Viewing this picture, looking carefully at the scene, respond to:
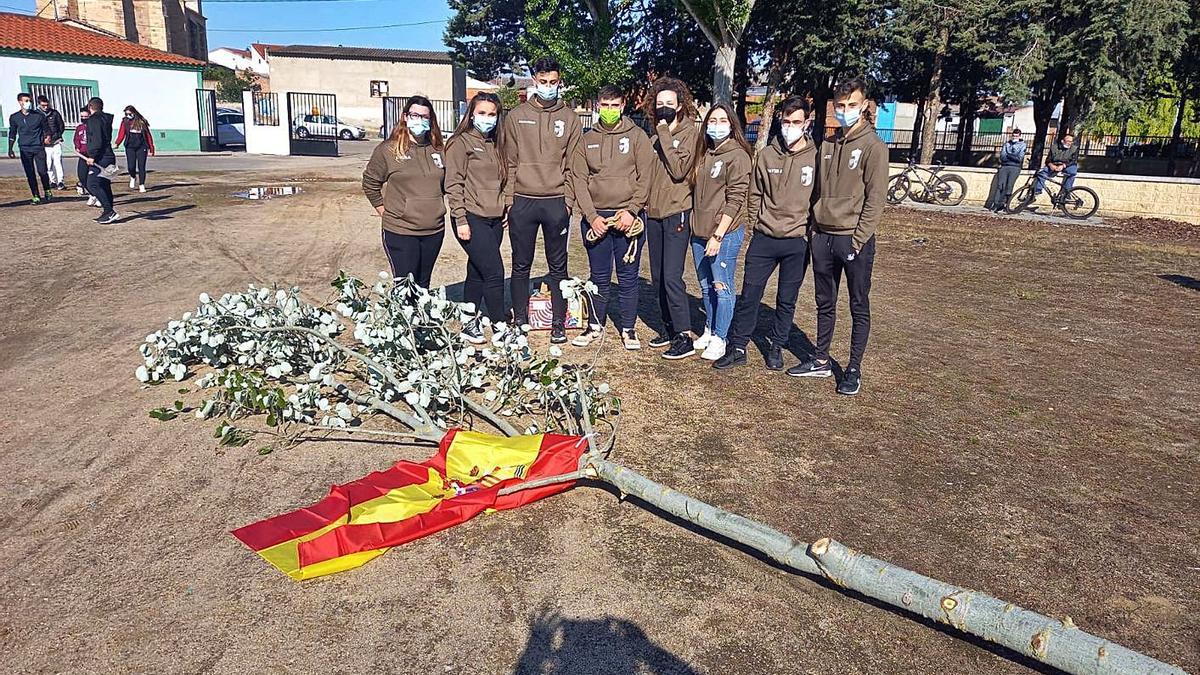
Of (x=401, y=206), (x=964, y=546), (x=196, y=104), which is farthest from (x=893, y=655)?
(x=196, y=104)

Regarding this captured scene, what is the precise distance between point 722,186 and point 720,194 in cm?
6

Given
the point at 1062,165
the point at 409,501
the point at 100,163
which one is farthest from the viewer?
the point at 1062,165

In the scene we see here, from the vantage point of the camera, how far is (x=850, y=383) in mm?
5520

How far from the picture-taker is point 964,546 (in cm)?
357

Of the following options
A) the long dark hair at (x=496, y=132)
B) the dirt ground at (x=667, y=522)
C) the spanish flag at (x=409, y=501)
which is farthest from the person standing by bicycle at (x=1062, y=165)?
the spanish flag at (x=409, y=501)

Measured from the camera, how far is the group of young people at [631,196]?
560 centimetres

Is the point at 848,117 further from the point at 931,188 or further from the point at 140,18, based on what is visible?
the point at 140,18

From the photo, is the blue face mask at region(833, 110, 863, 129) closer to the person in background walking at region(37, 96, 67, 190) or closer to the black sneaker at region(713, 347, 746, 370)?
the black sneaker at region(713, 347, 746, 370)

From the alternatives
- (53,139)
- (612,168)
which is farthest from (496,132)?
(53,139)

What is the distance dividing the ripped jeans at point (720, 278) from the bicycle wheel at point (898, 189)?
14.3 metres

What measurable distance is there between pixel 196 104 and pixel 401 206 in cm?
2912

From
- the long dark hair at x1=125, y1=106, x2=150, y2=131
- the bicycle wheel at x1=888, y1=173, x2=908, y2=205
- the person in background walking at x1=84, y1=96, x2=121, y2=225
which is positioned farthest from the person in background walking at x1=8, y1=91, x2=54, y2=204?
the bicycle wheel at x1=888, y1=173, x2=908, y2=205

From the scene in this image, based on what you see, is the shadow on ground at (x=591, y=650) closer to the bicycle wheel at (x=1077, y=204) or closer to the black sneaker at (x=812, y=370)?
the black sneaker at (x=812, y=370)

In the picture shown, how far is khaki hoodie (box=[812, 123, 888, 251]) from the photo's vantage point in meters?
5.07
